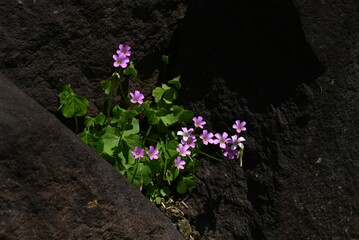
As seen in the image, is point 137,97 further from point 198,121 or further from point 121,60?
point 198,121

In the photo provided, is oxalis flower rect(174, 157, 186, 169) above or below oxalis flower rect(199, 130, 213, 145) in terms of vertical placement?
below

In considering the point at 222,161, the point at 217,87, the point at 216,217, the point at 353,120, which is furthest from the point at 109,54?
the point at 353,120

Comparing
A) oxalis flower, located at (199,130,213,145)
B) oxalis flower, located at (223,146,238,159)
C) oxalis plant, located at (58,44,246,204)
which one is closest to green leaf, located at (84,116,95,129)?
oxalis plant, located at (58,44,246,204)

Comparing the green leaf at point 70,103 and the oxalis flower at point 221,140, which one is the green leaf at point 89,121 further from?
the oxalis flower at point 221,140

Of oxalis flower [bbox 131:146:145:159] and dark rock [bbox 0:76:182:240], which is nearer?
dark rock [bbox 0:76:182:240]

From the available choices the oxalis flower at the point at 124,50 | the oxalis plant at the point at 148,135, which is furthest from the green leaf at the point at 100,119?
the oxalis flower at the point at 124,50

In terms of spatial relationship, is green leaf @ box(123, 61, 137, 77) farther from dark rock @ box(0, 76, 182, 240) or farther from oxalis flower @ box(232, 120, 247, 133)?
dark rock @ box(0, 76, 182, 240)
